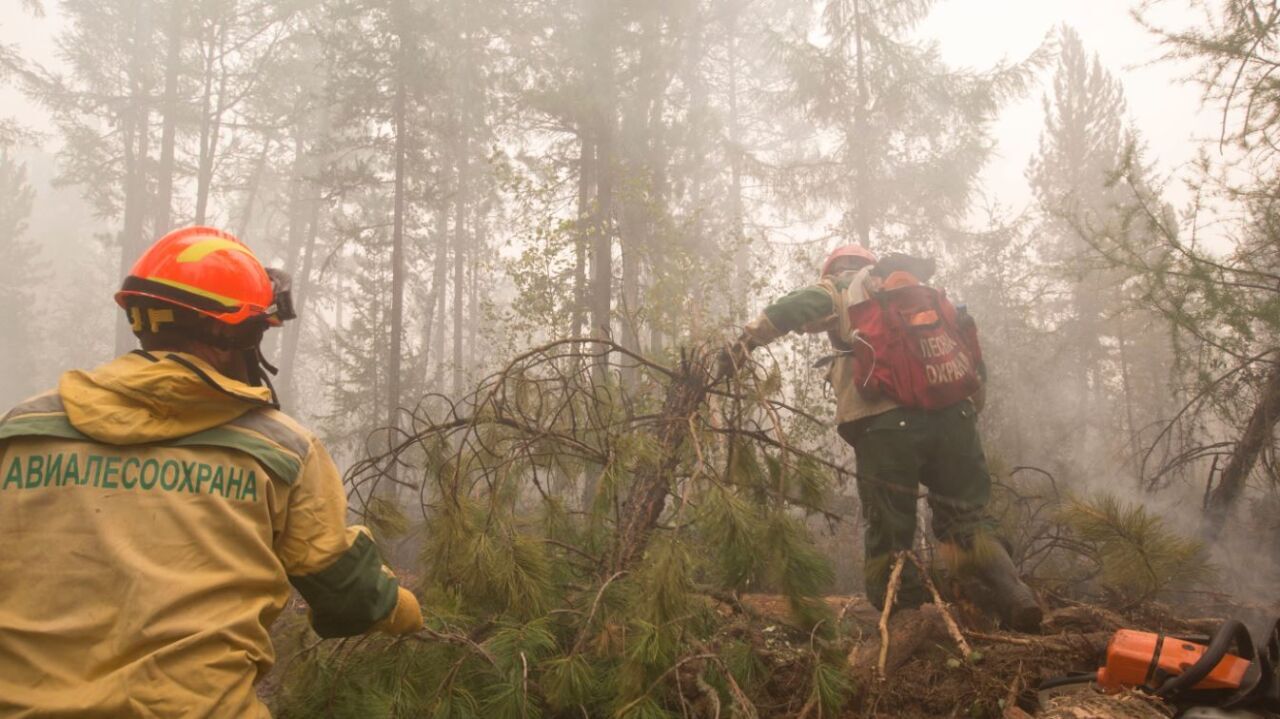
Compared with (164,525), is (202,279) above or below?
above

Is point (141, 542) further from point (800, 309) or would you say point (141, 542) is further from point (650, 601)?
point (800, 309)

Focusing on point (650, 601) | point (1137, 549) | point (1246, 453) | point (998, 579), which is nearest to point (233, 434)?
point (650, 601)

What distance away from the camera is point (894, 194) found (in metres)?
13.7

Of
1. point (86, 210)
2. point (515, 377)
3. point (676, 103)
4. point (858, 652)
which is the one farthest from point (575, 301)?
point (86, 210)

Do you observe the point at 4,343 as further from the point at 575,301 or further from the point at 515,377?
the point at 515,377

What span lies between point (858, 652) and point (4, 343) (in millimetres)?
35304

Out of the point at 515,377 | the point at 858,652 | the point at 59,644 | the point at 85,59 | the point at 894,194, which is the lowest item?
the point at 858,652

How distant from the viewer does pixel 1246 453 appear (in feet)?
15.4

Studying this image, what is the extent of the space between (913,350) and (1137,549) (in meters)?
1.34

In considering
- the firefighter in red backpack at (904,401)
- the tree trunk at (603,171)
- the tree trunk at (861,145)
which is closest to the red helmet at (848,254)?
the firefighter in red backpack at (904,401)

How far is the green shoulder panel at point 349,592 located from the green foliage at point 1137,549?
3.13 m

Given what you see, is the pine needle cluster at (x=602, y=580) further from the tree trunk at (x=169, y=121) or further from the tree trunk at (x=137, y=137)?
the tree trunk at (x=137, y=137)

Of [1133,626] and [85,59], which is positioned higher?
[85,59]

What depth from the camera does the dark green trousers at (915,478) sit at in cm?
351
